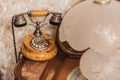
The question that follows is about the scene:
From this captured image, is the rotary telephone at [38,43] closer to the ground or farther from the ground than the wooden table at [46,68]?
farther from the ground

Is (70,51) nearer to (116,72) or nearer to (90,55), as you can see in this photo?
(90,55)

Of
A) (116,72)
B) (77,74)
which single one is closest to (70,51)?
(77,74)

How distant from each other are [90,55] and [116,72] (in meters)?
0.14

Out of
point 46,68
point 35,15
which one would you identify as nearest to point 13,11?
point 35,15

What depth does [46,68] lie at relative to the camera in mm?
→ 1266

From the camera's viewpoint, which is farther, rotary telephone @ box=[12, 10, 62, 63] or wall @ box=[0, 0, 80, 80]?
wall @ box=[0, 0, 80, 80]

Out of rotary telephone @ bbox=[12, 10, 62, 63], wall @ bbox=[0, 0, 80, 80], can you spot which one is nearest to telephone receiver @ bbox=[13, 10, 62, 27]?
rotary telephone @ bbox=[12, 10, 62, 63]

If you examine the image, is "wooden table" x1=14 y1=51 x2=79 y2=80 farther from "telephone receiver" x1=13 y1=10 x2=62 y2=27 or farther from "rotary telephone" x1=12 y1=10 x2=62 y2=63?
"telephone receiver" x1=13 y1=10 x2=62 y2=27

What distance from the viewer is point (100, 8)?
1.07 meters

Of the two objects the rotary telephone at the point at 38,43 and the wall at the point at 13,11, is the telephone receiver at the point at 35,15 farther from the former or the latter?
the wall at the point at 13,11

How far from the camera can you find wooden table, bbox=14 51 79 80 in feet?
3.92

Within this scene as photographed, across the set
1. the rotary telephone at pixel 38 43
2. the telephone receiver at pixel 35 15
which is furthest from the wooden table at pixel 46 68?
the telephone receiver at pixel 35 15

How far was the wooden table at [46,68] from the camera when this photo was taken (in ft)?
3.92

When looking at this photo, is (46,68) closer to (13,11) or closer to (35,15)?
(35,15)
